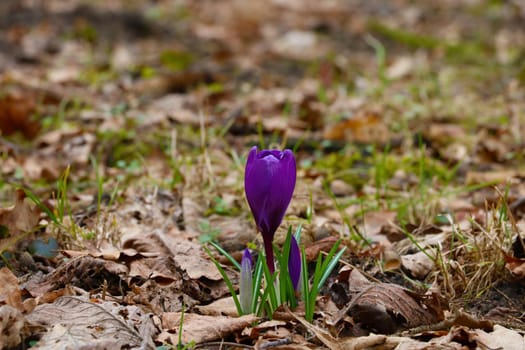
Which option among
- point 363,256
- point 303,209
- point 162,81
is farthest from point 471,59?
point 363,256

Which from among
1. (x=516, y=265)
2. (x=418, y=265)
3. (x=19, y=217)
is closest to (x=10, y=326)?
(x=19, y=217)

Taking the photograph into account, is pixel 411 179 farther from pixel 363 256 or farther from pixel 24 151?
pixel 24 151

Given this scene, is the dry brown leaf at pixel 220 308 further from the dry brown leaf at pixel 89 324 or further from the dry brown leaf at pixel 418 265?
the dry brown leaf at pixel 418 265

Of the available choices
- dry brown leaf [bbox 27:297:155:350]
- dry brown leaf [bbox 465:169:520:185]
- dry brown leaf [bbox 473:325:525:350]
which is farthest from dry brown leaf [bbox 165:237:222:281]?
dry brown leaf [bbox 465:169:520:185]

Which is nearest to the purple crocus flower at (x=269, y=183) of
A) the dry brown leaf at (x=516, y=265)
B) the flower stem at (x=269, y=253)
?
the flower stem at (x=269, y=253)

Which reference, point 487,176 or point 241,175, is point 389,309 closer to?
point 241,175
